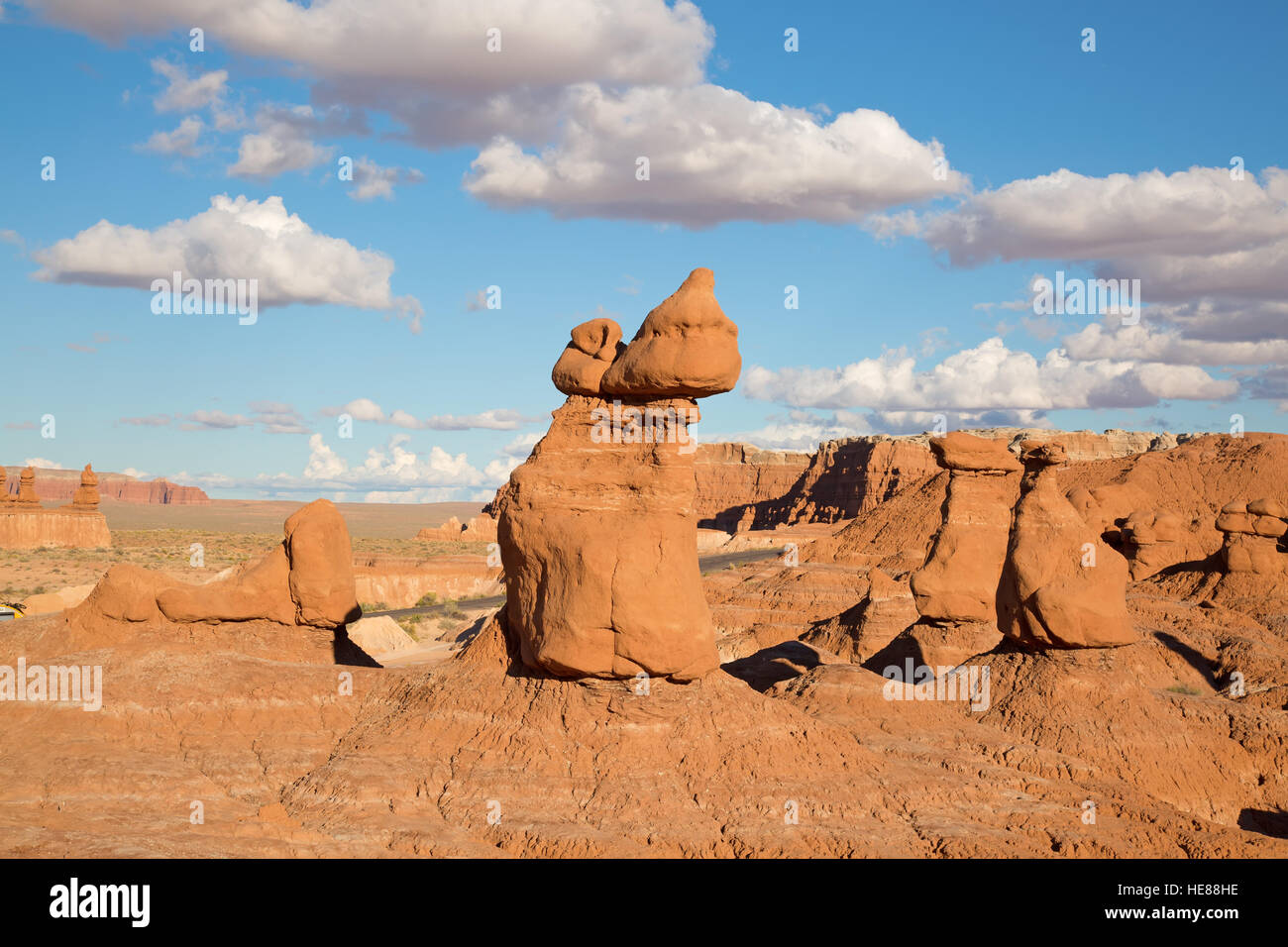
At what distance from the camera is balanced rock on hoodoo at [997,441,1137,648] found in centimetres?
1656

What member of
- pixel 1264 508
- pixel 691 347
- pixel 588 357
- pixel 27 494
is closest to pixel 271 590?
pixel 588 357

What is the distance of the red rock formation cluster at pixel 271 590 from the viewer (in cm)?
1537

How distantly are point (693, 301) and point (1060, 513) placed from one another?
861 cm

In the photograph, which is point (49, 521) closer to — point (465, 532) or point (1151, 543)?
point (465, 532)

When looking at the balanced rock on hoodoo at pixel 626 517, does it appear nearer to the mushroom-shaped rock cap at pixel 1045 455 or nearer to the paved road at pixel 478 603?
the mushroom-shaped rock cap at pixel 1045 455

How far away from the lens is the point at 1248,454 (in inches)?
2074

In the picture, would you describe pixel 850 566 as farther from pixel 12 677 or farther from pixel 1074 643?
pixel 12 677

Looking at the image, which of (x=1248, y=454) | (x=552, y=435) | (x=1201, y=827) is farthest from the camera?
(x=1248, y=454)

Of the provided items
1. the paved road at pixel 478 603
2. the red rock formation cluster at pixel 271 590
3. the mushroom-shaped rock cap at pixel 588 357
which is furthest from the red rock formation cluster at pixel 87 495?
the mushroom-shaped rock cap at pixel 588 357

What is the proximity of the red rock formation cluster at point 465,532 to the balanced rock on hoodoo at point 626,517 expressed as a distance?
253 feet

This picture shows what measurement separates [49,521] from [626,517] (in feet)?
188

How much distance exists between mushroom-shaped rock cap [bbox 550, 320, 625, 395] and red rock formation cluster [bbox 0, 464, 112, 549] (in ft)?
178

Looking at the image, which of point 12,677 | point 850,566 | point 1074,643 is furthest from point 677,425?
point 850,566

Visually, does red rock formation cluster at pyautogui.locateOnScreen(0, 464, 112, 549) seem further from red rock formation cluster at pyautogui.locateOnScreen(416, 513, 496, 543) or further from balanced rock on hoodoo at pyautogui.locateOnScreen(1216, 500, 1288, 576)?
balanced rock on hoodoo at pyautogui.locateOnScreen(1216, 500, 1288, 576)
